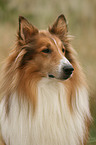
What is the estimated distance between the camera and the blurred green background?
464cm

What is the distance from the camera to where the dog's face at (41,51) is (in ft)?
9.66

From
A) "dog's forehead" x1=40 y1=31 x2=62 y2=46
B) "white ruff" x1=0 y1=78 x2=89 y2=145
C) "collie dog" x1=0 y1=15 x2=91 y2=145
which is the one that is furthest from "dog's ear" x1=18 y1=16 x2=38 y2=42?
"white ruff" x1=0 y1=78 x2=89 y2=145

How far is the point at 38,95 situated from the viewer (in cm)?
312

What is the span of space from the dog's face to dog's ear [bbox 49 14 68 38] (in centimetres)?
12

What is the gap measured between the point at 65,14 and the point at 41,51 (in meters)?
1.90

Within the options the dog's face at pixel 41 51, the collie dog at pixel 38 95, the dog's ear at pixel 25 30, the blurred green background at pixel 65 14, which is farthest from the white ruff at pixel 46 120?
the blurred green background at pixel 65 14

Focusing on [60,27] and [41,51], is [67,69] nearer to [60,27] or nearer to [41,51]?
Result: [41,51]

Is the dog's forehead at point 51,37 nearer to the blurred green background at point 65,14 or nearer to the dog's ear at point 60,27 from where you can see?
the dog's ear at point 60,27

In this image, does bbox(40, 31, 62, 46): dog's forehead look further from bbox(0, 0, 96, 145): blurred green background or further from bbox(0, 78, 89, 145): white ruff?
bbox(0, 0, 96, 145): blurred green background

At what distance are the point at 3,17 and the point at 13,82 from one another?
2.32m

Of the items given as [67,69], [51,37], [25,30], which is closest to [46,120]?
[67,69]

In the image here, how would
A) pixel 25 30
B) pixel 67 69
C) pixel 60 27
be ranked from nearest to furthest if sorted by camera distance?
pixel 67 69
pixel 25 30
pixel 60 27

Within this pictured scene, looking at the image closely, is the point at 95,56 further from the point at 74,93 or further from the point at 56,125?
the point at 56,125

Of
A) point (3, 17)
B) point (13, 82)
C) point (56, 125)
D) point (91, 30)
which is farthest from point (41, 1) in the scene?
point (56, 125)
